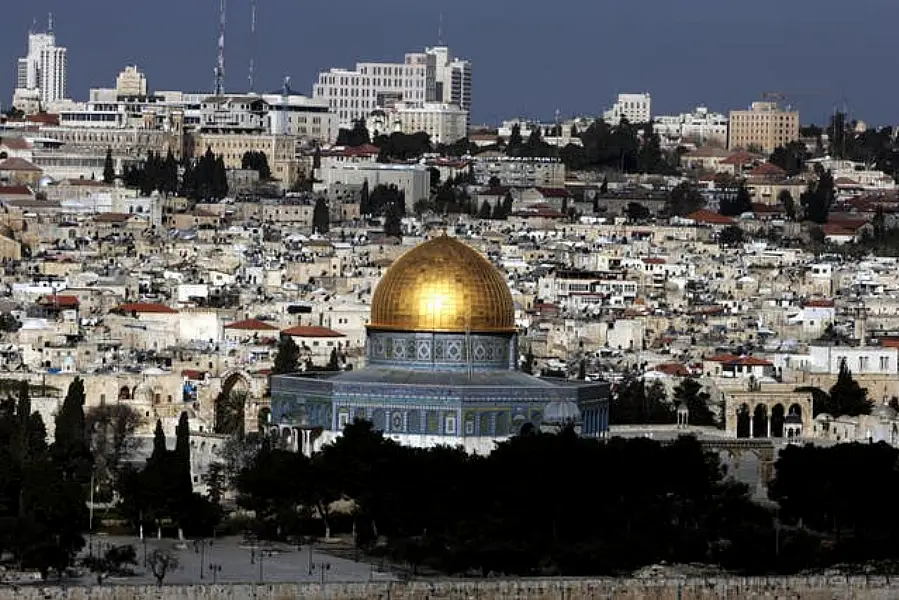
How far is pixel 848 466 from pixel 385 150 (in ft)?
275

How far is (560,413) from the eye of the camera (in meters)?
57.8

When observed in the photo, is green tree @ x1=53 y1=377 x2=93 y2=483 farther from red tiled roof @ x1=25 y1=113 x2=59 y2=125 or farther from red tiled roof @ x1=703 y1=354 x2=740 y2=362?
red tiled roof @ x1=25 y1=113 x2=59 y2=125

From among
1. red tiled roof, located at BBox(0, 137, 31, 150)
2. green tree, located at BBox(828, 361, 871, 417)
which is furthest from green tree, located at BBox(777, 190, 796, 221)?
green tree, located at BBox(828, 361, 871, 417)

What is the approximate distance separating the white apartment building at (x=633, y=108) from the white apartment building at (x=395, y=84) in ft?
22.8

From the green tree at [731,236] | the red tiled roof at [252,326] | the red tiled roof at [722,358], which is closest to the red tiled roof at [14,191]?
the green tree at [731,236]

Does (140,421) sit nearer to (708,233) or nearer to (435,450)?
(435,450)

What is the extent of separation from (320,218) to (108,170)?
13.3m

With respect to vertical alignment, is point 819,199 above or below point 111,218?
above

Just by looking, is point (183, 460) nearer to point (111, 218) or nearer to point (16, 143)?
point (111, 218)

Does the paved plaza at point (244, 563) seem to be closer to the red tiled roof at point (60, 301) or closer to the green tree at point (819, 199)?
the red tiled roof at point (60, 301)

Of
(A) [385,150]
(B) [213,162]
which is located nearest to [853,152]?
(A) [385,150]

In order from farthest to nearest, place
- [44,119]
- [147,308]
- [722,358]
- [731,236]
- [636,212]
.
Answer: [44,119]
[636,212]
[731,236]
[147,308]
[722,358]

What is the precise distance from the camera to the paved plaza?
47312 millimetres

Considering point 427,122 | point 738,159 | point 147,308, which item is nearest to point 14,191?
point 147,308
